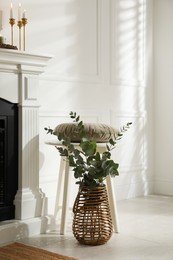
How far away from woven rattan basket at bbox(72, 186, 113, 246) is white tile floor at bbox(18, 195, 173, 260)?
5 cm

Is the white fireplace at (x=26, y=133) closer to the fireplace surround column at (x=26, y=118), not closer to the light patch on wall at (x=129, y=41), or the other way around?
the fireplace surround column at (x=26, y=118)

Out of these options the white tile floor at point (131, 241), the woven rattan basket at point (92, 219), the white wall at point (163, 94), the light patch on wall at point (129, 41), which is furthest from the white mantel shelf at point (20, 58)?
the white wall at point (163, 94)

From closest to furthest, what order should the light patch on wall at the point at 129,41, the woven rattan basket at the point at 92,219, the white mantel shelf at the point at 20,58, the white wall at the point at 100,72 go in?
the woven rattan basket at the point at 92,219
the white mantel shelf at the point at 20,58
the white wall at the point at 100,72
the light patch on wall at the point at 129,41

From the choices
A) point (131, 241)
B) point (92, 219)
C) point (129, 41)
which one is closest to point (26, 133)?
point (92, 219)

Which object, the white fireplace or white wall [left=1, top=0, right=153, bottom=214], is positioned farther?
white wall [left=1, top=0, right=153, bottom=214]

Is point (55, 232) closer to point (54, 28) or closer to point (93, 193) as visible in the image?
point (93, 193)

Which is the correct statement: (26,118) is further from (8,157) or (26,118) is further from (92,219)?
(92,219)

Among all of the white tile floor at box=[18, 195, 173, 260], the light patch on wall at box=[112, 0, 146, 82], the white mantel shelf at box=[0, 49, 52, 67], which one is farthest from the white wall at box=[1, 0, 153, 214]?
the white tile floor at box=[18, 195, 173, 260]

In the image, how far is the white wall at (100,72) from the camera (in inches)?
131

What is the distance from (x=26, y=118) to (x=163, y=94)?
188cm

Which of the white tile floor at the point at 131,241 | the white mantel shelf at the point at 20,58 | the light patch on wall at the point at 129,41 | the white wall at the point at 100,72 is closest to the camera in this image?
the white tile floor at the point at 131,241

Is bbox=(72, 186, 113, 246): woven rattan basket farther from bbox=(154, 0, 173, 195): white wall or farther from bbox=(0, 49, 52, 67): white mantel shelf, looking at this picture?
bbox=(154, 0, 173, 195): white wall

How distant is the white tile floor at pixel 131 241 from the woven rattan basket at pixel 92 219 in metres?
0.05

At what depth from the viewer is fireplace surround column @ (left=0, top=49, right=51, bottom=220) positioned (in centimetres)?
273
